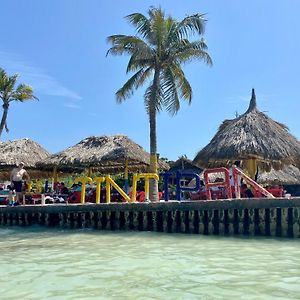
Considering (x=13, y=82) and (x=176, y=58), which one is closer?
(x=176, y=58)

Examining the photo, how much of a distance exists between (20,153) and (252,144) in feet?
39.0

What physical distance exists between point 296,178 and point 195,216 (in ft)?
64.8

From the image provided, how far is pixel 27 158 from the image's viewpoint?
2234 cm

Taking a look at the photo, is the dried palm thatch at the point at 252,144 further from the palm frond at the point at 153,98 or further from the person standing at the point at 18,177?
the person standing at the point at 18,177

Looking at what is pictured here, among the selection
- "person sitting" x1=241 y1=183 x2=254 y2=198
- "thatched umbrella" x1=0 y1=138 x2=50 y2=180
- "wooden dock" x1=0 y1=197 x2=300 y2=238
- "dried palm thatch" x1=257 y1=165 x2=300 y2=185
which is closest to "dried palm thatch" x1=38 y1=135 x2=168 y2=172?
"thatched umbrella" x1=0 y1=138 x2=50 y2=180

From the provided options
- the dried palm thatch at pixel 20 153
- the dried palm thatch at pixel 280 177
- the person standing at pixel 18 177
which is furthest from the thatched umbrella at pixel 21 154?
the dried palm thatch at pixel 280 177

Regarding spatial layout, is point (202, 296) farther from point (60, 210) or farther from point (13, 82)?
point (13, 82)

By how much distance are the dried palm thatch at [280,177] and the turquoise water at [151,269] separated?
61.9 feet

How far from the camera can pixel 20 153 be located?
73.7 feet

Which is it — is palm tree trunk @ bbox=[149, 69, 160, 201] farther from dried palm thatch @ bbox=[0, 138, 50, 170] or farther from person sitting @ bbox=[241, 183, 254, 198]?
dried palm thatch @ bbox=[0, 138, 50, 170]

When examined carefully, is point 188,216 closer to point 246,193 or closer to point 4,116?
point 246,193

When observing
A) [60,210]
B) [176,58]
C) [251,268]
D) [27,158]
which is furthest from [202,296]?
[27,158]

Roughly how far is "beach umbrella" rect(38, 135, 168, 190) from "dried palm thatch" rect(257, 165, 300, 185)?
1131 centimetres

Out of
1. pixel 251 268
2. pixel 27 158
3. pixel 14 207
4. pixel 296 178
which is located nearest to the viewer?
pixel 251 268
